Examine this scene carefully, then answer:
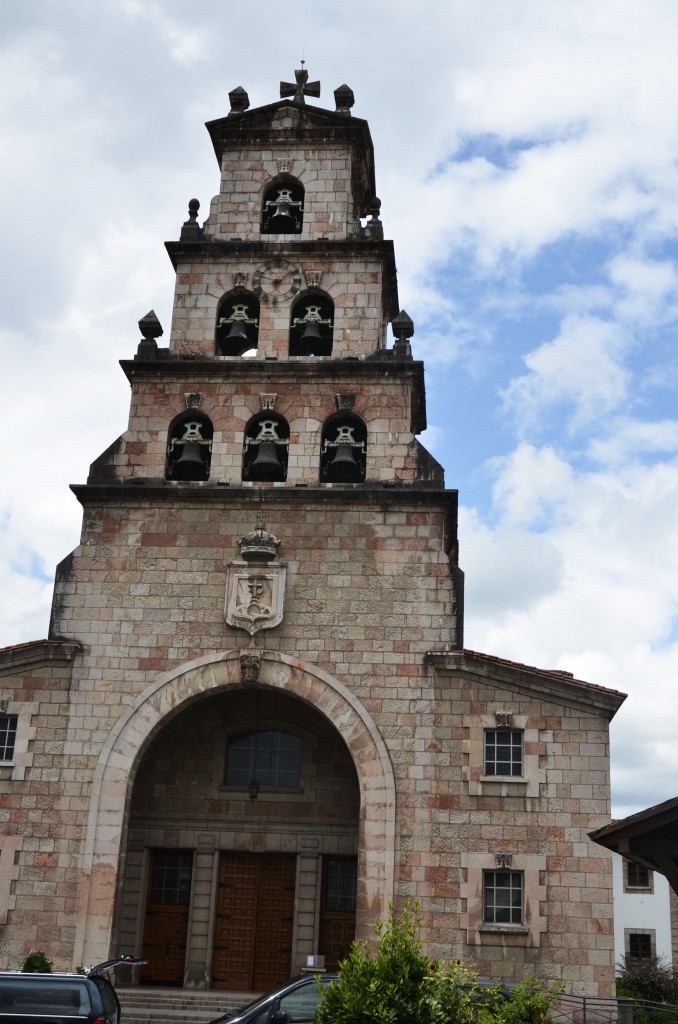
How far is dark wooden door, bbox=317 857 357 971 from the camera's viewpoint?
20.2 m

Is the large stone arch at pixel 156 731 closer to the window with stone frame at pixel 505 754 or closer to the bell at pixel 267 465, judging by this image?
the window with stone frame at pixel 505 754

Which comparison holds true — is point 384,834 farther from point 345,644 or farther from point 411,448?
point 411,448

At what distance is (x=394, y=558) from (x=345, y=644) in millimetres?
1813

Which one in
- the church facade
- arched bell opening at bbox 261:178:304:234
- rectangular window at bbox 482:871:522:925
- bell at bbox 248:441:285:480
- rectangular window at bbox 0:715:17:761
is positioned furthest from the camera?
arched bell opening at bbox 261:178:304:234

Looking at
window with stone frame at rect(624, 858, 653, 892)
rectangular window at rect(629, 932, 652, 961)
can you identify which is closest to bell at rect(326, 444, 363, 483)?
window with stone frame at rect(624, 858, 653, 892)

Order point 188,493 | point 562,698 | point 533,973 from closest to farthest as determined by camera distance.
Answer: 1. point 533,973
2. point 562,698
3. point 188,493

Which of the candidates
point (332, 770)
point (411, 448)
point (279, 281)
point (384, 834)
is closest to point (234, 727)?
point (332, 770)

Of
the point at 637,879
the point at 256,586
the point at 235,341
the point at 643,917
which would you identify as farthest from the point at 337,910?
the point at 637,879

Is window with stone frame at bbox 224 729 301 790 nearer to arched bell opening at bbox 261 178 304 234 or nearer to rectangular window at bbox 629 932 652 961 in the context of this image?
arched bell opening at bbox 261 178 304 234

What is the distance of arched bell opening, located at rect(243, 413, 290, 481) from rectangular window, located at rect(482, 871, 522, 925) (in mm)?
8097

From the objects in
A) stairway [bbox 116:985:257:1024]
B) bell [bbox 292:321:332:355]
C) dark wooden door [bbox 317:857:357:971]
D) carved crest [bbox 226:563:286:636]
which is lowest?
stairway [bbox 116:985:257:1024]

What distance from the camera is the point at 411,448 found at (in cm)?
2100

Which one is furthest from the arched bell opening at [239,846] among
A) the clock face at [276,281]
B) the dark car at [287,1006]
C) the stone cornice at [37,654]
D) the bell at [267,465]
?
the clock face at [276,281]

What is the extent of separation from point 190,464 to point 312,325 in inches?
150
